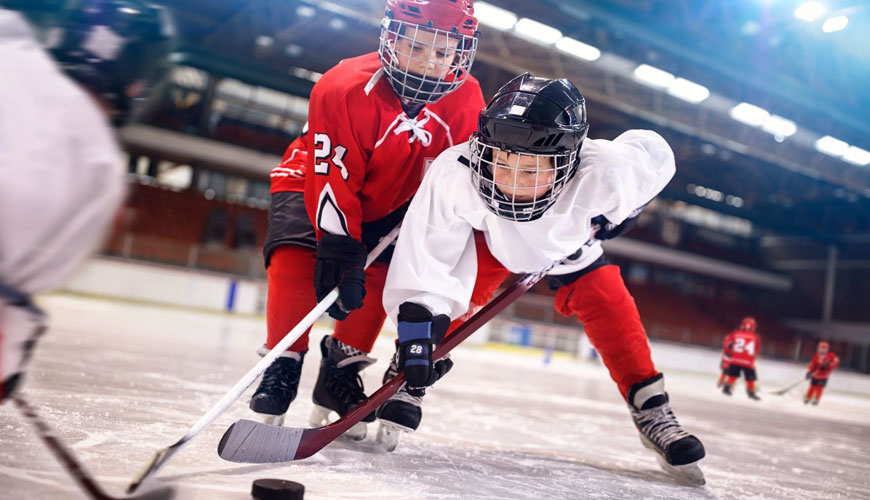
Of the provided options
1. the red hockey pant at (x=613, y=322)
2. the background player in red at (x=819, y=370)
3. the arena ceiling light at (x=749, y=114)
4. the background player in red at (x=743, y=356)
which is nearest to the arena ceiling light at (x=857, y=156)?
the arena ceiling light at (x=749, y=114)

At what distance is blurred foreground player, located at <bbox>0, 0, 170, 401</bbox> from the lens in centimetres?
77

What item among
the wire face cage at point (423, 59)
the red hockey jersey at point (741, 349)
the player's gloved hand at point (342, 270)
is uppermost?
the wire face cage at point (423, 59)

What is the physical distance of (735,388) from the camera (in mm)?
7957

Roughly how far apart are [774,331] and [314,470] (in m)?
19.4

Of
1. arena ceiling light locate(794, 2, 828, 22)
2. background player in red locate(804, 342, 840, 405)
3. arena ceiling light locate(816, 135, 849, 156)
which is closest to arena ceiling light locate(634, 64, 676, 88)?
arena ceiling light locate(794, 2, 828, 22)

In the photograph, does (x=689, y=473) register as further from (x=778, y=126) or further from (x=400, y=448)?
(x=778, y=126)

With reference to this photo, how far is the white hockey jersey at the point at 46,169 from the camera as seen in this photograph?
763 millimetres

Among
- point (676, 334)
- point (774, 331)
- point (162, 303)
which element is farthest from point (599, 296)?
point (774, 331)

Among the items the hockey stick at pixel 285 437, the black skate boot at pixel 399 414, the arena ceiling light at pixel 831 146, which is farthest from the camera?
the arena ceiling light at pixel 831 146

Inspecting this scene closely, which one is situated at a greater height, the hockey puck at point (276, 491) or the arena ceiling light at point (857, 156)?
the arena ceiling light at point (857, 156)

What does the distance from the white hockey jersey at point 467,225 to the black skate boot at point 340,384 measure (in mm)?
339

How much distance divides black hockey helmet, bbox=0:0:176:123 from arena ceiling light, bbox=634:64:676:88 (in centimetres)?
972

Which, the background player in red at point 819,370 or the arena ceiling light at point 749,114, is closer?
the background player in red at point 819,370

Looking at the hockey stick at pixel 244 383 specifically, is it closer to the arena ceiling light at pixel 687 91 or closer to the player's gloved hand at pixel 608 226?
the player's gloved hand at pixel 608 226
